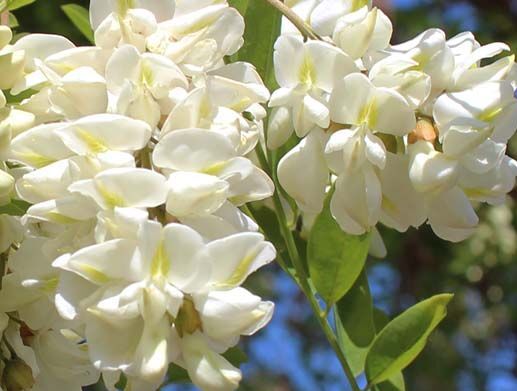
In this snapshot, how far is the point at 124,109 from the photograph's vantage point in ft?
2.13

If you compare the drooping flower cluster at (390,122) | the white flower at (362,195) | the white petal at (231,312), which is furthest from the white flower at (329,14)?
the white petal at (231,312)

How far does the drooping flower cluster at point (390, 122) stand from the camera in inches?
26.8

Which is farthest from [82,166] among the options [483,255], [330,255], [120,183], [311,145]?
[483,255]

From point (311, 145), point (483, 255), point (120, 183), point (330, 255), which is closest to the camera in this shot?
point (120, 183)

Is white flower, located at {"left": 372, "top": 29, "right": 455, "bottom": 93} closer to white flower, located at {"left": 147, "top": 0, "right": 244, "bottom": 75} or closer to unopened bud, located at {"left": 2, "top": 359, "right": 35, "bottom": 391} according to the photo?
white flower, located at {"left": 147, "top": 0, "right": 244, "bottom": 75}

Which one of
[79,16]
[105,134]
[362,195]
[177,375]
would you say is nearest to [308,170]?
[362,195]

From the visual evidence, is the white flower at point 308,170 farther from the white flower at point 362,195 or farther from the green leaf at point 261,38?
the green leaf at point 261,38

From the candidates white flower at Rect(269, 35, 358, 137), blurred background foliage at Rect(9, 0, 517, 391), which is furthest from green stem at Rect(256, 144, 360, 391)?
blurred background foliage at Rect(9, 0, 517, 391)

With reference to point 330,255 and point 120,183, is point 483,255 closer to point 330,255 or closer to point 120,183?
point 330,255

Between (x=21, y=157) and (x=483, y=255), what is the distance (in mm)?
2358

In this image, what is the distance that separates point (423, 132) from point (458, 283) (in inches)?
88.7

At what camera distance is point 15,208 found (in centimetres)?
73

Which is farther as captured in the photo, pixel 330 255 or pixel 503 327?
pixel 503 327

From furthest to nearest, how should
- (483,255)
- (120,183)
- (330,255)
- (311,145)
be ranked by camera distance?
(483,255) < (330,255) < (311,145) < (120,183)
